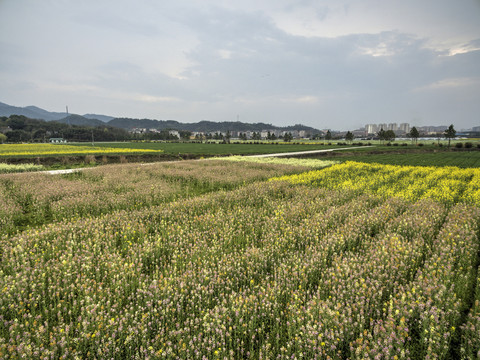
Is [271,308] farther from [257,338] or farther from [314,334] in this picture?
[314,334]

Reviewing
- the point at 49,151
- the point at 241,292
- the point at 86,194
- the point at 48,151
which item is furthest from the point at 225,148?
the point at 241,292

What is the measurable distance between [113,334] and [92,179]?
15074mm

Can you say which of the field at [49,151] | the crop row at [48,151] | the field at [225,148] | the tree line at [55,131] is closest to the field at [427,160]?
the field at [225,148]

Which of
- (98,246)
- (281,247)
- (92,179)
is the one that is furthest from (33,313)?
(92,179)

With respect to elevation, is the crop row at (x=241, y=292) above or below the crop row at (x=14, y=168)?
below

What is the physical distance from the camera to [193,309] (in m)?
3.80

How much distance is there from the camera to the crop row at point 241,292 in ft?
10.0

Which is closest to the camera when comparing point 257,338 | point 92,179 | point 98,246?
point 257,338

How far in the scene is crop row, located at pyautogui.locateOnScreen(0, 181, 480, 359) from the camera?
10.0 feet

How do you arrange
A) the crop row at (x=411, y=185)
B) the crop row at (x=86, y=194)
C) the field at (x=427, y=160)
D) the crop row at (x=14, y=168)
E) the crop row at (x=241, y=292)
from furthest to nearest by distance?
the field at (x=427, y=160) → the crop row at (x=14, y=168) → the crop row at (x=411, y=185) → the crop row at (x=86, y=194) → the crop row at (x=241, y=292)

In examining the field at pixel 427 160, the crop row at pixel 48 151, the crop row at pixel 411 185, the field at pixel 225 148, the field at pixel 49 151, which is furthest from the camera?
the field at pixel 225 148

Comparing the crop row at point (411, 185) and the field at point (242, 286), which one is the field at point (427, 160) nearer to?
the crop row at point (411, 185)

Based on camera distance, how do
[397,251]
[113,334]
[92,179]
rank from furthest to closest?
[92,179]
[397,251]
[113,334]

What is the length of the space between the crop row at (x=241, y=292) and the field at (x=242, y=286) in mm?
30
